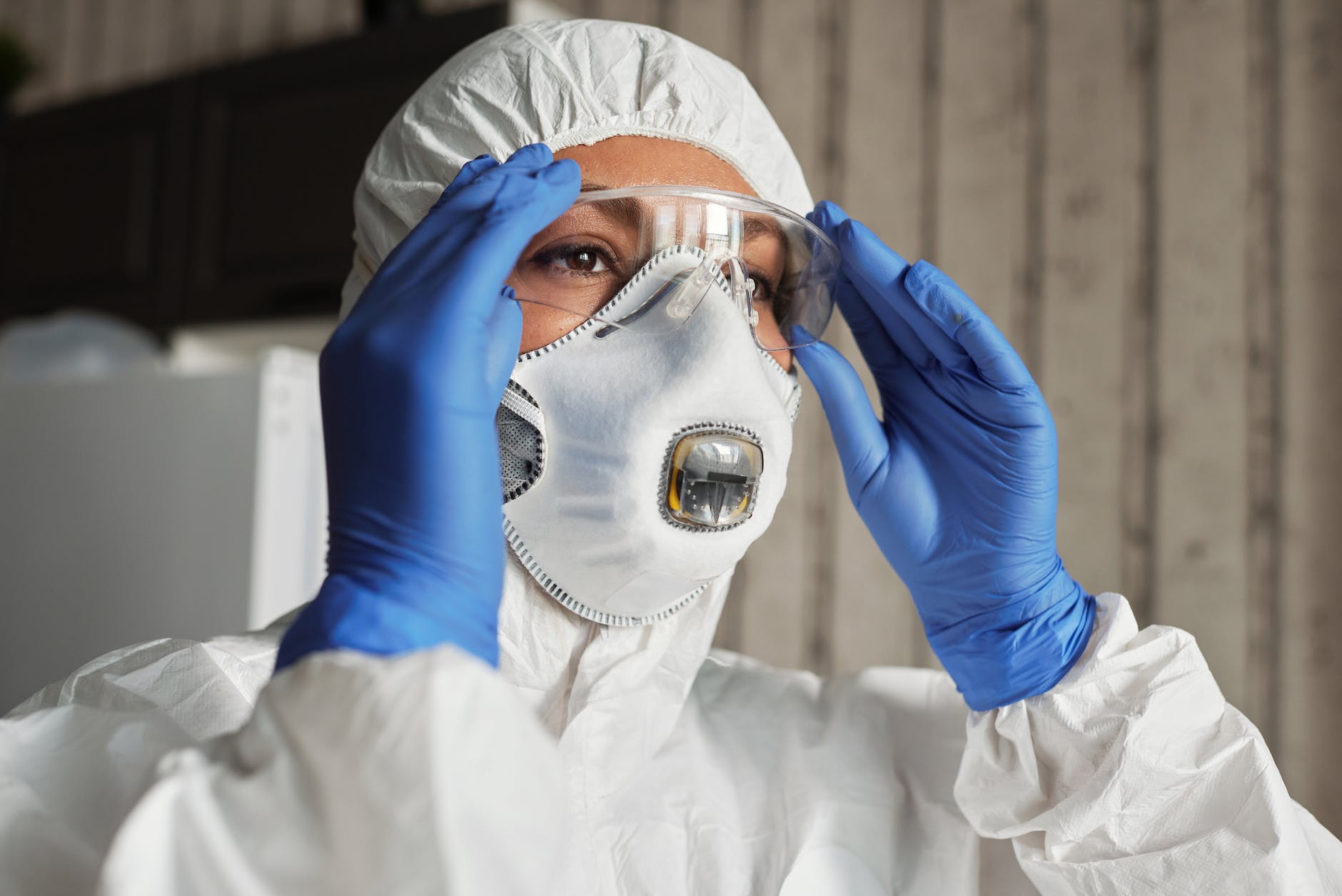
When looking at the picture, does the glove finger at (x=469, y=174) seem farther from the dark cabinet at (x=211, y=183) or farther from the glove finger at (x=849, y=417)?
the dark cabinet at (x=211, y=183)

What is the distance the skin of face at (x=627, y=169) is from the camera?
2.90ft

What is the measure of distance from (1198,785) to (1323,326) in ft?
3.58

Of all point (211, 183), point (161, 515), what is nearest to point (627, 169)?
point (161, 515)

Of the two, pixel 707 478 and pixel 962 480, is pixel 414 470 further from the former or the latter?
pixel 962 480

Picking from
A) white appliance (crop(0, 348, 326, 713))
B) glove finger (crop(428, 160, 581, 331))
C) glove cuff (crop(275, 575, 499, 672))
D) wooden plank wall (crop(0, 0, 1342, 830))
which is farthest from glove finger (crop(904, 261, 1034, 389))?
white appliance (crop(0, 348, 326, 713))

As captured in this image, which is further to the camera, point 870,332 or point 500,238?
point 870,332

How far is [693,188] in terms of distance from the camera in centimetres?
88

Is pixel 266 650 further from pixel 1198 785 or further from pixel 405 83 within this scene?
pixel 405 83

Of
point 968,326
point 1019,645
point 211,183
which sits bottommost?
point 1019,645

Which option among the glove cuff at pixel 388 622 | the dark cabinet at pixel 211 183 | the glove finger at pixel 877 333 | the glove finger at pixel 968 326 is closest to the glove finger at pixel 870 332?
the glove finger at pixel 877 333

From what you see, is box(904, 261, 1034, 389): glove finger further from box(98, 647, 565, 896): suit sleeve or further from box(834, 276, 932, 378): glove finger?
box(98, 647, 565, 896): suit sleeve

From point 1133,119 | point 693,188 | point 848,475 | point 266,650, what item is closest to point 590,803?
point 266,650

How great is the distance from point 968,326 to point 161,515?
1379mm

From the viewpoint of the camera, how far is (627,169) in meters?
0.93
